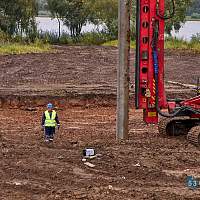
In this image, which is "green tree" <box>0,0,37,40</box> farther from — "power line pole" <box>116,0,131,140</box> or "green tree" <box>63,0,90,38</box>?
"power line pole" <box>116,0,131,140</box>

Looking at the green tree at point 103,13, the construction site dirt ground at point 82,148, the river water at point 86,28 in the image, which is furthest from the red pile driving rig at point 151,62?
the green tree at point 103,13

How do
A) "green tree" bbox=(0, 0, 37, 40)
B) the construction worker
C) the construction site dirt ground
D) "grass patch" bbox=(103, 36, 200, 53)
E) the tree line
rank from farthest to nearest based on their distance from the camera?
the tree line → "green tree" bbox=(0, 0, 37, 40) → "grass patch" bbox=(103, 36, 200, 53) → the construction worker → the construction site dirt ground

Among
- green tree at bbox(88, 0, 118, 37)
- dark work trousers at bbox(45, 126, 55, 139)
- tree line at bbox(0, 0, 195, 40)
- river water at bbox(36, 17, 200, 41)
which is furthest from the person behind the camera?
river water at bbox(36, 17, 200, 41)

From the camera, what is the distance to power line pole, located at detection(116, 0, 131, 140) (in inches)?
498

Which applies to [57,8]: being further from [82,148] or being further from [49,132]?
[82,148]

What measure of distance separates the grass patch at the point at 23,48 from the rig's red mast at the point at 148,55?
24.8 metres

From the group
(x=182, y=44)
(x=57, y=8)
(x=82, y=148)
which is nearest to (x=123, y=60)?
(x=82, y=148)

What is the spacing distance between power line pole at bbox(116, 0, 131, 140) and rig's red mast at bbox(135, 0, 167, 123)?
233mm

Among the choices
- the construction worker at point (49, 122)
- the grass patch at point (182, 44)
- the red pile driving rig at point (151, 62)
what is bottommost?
the grass patch at point (182, 44)

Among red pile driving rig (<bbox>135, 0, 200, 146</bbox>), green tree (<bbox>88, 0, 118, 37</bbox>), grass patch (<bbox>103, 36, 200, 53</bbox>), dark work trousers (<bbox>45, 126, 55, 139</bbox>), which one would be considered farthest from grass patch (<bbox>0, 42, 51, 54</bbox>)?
red pile driving rig (<bbox>135, 0, 200, 146</bbox>)

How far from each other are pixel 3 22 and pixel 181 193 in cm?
3967

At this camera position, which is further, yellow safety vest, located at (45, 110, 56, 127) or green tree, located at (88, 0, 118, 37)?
green tree, located at (88, 0, 118, 37)

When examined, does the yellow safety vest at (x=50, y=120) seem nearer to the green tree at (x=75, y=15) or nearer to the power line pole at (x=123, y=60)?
the power line pole at (x=123, y=60)

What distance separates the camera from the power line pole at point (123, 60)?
12641 mm
